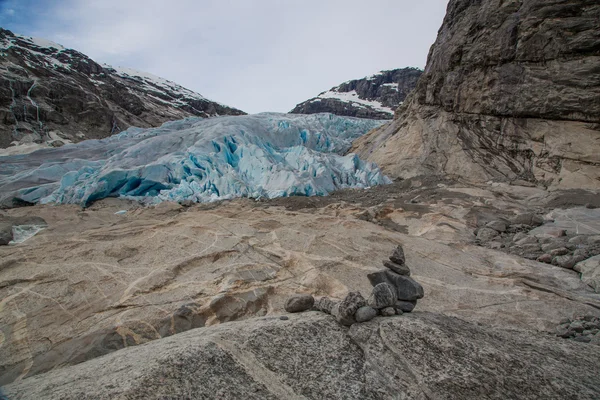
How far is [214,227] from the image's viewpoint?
252 inches

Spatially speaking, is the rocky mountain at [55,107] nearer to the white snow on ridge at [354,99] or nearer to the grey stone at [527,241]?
the grey stone at [527,241]

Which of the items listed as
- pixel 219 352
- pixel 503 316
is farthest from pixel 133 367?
pixel 503 316

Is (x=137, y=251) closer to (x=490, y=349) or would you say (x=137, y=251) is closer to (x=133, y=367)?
(x=133, y=367)

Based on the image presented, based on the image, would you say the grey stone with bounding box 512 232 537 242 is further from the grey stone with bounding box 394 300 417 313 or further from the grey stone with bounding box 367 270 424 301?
the grey stone with bounding box 394 300 417 313

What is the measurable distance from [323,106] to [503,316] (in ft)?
200

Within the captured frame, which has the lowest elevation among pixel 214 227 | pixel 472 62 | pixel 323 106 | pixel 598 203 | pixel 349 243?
pixel 598 203

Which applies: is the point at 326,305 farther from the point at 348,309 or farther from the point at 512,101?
the point at 512,101

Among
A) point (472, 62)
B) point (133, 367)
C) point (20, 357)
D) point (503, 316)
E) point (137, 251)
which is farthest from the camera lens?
point (472, 62)

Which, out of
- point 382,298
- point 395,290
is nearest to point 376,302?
point 382,298

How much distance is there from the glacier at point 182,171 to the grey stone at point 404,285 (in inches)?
326

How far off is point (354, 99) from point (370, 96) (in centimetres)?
332

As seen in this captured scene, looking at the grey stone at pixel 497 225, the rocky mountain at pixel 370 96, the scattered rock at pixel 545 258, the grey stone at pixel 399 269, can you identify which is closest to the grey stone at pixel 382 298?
the grey stone at pixel 399 269

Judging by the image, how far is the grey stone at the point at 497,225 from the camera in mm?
7048

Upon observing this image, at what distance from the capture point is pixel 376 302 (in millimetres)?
2594
